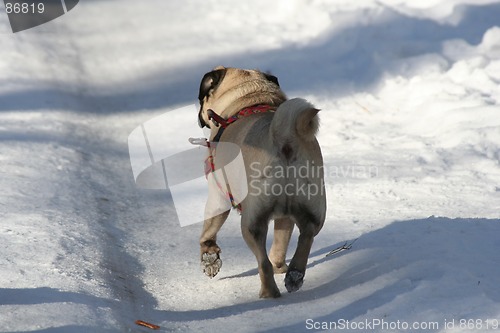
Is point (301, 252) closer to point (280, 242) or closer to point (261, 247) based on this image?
point (261, 247)

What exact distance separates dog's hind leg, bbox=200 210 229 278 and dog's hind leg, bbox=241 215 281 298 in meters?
0.44

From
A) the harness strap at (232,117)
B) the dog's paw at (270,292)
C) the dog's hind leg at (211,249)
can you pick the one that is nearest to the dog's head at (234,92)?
the harness strap at (232,117)

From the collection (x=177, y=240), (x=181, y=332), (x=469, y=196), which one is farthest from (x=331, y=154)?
(x=181, y=332)

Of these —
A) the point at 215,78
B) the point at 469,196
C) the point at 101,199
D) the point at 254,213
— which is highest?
the point at 215,78

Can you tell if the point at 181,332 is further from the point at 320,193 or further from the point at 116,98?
the point at 116,98

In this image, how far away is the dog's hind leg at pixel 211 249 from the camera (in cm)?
593

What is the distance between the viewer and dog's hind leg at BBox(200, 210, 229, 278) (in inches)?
234

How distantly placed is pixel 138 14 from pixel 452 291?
1118 cm

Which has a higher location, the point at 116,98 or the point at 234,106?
the point at 234,106

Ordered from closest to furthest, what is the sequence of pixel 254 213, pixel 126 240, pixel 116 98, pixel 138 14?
pixel 254 213 → pixel 126 240 → pixel 116 98 → pixel 138 14

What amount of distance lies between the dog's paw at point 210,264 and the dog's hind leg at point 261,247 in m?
0.43

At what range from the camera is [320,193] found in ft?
17.7

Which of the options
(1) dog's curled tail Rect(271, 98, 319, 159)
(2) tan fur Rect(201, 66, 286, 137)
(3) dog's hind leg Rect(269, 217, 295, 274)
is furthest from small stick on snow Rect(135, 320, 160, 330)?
(2) tan fur Rect(201, 66, 286, 137)

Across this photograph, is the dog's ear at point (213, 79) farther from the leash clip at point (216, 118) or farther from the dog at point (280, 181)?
the dog at point (280, 181)
